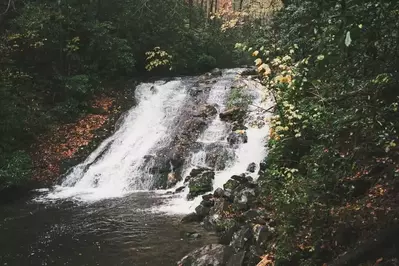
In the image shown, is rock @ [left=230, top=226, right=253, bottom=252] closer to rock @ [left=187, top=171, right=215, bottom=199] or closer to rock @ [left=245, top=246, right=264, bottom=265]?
rock @ [left=245, top=246, right=264, bottom=265]

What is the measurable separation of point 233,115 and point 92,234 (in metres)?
8.06

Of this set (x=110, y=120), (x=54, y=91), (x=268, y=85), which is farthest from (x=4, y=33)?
(x=268, y=85)

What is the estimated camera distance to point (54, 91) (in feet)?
53.1

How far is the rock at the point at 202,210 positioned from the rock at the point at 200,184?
3.96ft

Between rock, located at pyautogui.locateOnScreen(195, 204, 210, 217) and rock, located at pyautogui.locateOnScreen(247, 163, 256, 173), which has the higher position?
rock, located at pyautogui.locateOnScreen(247, 163, 256, 173)

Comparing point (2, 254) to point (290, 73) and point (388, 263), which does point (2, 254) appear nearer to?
point (290, 73)

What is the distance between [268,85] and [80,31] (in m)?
13.2

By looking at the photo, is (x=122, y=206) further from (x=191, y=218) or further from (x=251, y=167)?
(x=251, y=167)

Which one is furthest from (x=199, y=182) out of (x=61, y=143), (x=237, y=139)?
(x=61, y=143)

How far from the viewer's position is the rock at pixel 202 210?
9.38 m

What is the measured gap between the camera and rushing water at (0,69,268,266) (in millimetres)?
7539

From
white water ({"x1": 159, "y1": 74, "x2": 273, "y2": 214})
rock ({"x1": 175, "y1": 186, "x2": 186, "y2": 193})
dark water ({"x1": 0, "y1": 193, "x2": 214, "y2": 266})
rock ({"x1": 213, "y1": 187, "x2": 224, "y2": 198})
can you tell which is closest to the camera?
dark water ({"x1": 0, "y1": 193, "x2": 214, "y2": 266})

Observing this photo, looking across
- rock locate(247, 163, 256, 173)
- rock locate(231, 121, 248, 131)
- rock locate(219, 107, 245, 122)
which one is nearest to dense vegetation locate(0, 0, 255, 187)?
rock locate(219, 107, 245, 122)

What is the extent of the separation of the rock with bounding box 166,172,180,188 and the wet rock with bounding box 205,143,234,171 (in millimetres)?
1170
